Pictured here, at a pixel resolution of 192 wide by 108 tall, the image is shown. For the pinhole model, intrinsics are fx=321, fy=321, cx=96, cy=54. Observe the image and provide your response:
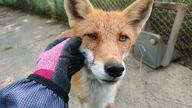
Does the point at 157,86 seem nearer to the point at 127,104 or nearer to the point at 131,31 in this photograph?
the point at 127,104

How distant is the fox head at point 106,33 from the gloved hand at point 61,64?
154mm

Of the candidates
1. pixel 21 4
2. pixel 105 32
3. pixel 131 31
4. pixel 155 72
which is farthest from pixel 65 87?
pixel 21 4

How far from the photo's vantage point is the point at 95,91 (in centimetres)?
374

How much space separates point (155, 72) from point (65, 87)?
3051 millimetres

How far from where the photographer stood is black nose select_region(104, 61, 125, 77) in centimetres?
276

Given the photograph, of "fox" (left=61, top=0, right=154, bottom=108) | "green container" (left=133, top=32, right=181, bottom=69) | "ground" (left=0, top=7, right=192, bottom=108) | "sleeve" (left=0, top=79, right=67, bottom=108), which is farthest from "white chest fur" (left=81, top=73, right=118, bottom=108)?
"green container" (left=133, top=32, right=181, bottom=69)

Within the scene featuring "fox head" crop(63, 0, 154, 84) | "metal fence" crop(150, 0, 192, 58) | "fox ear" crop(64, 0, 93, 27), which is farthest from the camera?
"metal fence" crop(150, 0, 192, 58)

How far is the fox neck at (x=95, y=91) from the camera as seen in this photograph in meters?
3.66

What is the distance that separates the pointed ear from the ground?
1413 millimetres

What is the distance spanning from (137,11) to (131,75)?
6.21 feet

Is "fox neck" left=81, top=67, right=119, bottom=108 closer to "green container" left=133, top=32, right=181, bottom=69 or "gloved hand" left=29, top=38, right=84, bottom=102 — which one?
"gloved hand" left=29, top=38, right=84, bottom=102

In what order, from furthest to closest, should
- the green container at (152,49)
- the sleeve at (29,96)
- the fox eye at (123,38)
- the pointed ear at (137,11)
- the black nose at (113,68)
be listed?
the green container at (152,49) < the pointed ear at (137,11) < the fox eye at (123,38) < the black nose at (113,68) < the sleeve at (29,96)

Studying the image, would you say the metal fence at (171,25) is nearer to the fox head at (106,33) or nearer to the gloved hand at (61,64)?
the fox head at (106,33)

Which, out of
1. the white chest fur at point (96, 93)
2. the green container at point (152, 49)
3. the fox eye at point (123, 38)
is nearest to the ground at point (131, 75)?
the green container at point (152, 49)
